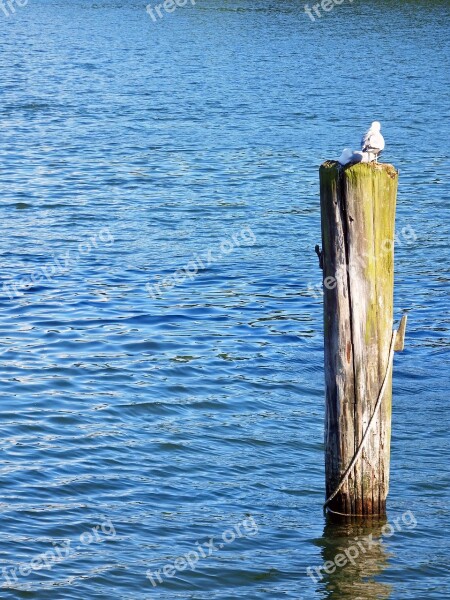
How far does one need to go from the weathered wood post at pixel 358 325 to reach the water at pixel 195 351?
2.21 feet

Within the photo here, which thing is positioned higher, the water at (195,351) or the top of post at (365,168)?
the top of post at (365,168)

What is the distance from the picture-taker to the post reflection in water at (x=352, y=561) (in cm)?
816

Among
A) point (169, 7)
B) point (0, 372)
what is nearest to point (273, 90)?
point (0, 372)

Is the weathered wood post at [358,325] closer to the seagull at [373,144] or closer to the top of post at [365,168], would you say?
the top of post at [365,168]

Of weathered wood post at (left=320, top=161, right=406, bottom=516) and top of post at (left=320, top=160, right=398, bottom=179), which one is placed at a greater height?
top of post at (left=320, top=160, right=398, bottom=179)

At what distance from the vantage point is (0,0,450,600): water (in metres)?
8.68

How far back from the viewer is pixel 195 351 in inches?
532

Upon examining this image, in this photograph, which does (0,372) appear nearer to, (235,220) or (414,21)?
(235,220)

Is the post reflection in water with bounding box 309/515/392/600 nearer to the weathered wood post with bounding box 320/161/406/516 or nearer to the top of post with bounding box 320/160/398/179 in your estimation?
the weathered wood post with bounding box 320/161/406/516

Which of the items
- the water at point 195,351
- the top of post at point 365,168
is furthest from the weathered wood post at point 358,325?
the water at point 195,351

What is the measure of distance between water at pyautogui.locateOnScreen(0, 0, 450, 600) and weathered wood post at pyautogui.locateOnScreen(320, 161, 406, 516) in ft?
2.21

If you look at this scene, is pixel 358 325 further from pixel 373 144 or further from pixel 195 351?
pixel 195 351

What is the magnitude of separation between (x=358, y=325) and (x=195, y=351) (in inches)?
220

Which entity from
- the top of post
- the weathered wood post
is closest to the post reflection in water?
the weathered wood post
